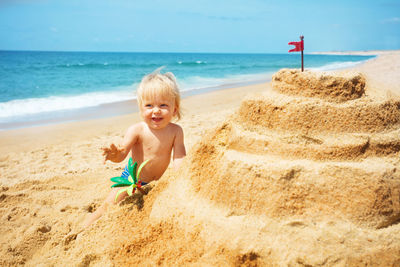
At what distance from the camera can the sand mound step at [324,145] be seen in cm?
164

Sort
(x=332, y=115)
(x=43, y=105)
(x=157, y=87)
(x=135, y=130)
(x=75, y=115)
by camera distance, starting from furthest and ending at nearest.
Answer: (x=43, y=105), (x=75, y=115), (x=135, y=130), (x=157, y=87), (x=332, y=115)

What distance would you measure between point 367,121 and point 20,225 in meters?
2.94

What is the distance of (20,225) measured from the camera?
110 inches

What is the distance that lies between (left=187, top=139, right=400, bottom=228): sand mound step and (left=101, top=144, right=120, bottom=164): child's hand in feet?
3.79

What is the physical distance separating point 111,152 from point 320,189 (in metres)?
1.61

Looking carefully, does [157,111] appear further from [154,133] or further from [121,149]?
[121,149]

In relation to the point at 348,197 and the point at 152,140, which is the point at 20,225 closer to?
the point at 152,140

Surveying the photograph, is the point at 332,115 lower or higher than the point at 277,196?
higher

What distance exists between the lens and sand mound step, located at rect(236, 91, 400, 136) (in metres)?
1.71

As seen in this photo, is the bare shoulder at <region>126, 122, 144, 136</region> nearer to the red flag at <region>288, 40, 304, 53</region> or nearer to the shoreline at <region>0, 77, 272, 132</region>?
the red flag at <region>288, 40, 304, 53</region>

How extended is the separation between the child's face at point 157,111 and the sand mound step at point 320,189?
44.9 inches

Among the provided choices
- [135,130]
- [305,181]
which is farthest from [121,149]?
[305,181]

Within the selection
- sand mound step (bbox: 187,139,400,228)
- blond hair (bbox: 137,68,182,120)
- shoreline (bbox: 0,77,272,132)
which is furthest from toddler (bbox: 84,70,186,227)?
shoreline (bbox: 0,77,272,132)

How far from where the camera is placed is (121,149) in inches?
99.5
